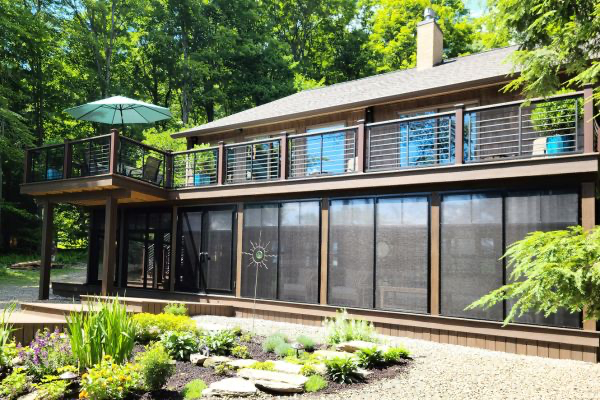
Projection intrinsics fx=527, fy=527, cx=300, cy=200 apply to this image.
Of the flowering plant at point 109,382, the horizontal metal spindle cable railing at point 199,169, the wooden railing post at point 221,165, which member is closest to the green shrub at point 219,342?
the flowering plant at point 109,382

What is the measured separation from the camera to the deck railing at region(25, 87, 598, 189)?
9.33m

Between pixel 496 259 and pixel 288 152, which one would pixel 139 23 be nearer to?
pixel 288 152

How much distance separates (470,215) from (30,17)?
2532 centimetres

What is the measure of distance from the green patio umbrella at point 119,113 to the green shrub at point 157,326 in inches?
306

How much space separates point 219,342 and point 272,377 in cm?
173

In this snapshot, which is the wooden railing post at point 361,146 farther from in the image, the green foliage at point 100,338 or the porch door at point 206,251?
the green foliage at point 100,338

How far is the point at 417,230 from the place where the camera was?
10195 mm

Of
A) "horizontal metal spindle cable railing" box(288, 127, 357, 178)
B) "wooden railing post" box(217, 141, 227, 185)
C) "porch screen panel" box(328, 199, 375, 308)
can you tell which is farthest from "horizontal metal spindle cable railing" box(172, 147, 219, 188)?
"porch screen panel" box(328, 199, 375, 308)

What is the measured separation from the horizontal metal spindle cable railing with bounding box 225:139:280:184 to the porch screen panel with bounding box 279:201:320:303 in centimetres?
156

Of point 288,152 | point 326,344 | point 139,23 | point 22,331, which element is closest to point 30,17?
point 139,23

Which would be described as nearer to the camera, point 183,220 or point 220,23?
point 183,220

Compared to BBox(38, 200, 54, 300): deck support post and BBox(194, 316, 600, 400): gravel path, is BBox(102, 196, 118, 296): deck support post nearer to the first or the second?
BBox(38, 200, 54, 300): deck support post

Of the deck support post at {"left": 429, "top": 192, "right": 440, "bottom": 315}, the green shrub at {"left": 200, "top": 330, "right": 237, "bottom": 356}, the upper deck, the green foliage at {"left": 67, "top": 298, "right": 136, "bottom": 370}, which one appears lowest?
the green shrub at {"left": 200, "top": 330, "right": 237, "bottom": 356}

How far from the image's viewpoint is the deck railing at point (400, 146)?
9328 mm
